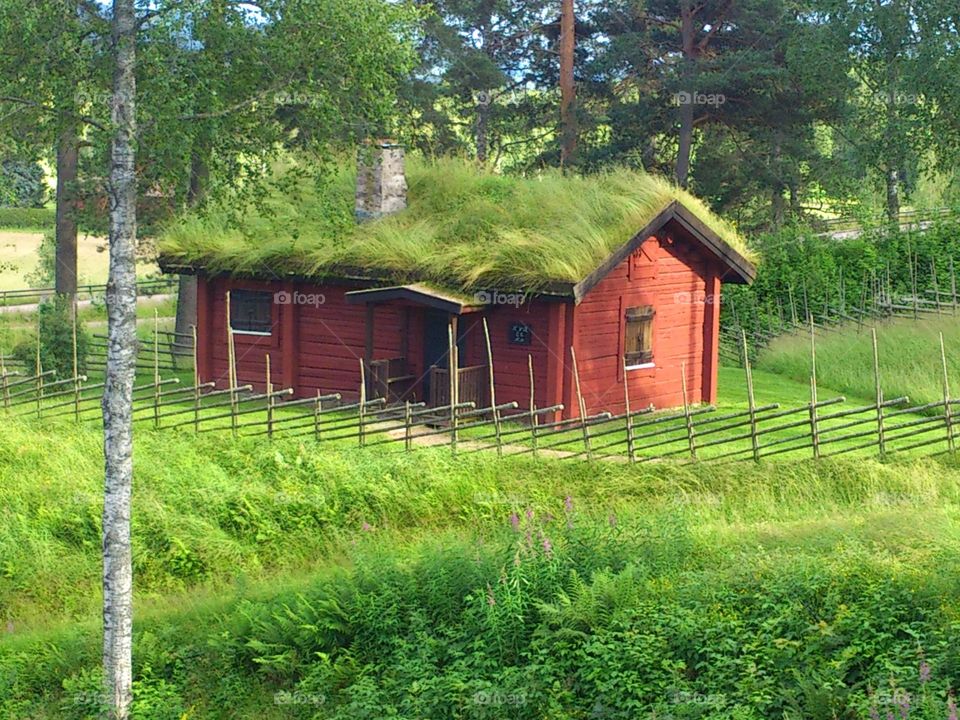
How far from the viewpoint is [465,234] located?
2147cm

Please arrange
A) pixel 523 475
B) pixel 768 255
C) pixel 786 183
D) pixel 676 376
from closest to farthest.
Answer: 1. pixel 523 475
2. pixel 676 376
3. pixel 768 255
4. pixel 786 183

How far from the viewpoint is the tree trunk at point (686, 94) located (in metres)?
33.7

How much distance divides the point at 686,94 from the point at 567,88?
3902 mm

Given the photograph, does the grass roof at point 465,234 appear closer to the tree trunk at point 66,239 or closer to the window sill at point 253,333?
the window sill at point 253,333

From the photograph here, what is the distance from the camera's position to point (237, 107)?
447 inches

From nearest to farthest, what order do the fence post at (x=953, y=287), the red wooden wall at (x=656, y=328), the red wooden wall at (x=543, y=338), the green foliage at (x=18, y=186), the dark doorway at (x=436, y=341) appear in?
the green foliage at (x=18, y=186), the red wooden wall at (x=543, y=338), the red wooden wall at (x=656, y=328), the dark doorway at (x=436, y=341), the fence post at (x=953, y=287)

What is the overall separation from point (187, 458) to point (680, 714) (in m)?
10.1

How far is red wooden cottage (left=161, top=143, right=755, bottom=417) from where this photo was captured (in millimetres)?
20469

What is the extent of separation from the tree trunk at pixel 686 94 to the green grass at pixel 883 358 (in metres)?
7.20

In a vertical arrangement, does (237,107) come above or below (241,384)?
above

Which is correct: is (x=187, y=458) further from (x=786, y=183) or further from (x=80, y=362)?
(x=786, y=183)

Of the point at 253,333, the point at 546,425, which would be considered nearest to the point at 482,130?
the point at 253,333

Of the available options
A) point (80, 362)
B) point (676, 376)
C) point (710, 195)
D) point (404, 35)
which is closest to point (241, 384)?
point (80, 362)

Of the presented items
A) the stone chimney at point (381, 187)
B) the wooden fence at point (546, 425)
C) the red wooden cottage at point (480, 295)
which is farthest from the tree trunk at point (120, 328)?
the stone chimney at point (381, 187)
